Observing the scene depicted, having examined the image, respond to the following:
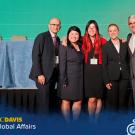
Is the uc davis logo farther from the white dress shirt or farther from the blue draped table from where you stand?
the blue draped table

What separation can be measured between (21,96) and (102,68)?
2.73 feet

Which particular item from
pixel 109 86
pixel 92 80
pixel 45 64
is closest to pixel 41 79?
pixel 45 64

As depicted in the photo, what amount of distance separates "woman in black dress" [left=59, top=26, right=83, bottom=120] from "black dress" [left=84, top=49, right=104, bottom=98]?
5cm

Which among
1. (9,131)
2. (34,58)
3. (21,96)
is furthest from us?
(21,96)

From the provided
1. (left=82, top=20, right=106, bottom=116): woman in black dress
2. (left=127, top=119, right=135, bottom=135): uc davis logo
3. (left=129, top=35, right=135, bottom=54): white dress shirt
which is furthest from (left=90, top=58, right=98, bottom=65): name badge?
(left=127, top=119, right=135, bottom=135): uc davis logo

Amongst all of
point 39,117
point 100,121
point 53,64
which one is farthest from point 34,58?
point 100,121

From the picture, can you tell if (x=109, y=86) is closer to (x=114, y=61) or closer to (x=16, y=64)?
(x=114, y=61)

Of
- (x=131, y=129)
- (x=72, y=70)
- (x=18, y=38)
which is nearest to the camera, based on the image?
(x=131, y=129)

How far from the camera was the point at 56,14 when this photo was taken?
4309 millimetres

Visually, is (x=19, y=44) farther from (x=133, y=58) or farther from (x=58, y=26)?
(x=133, y=58)

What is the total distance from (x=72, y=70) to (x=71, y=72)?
0.06ft

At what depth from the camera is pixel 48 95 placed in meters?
3.72

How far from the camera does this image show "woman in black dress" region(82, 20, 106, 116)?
12.1ft

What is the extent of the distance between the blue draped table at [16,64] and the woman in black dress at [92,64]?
29.6 inches
